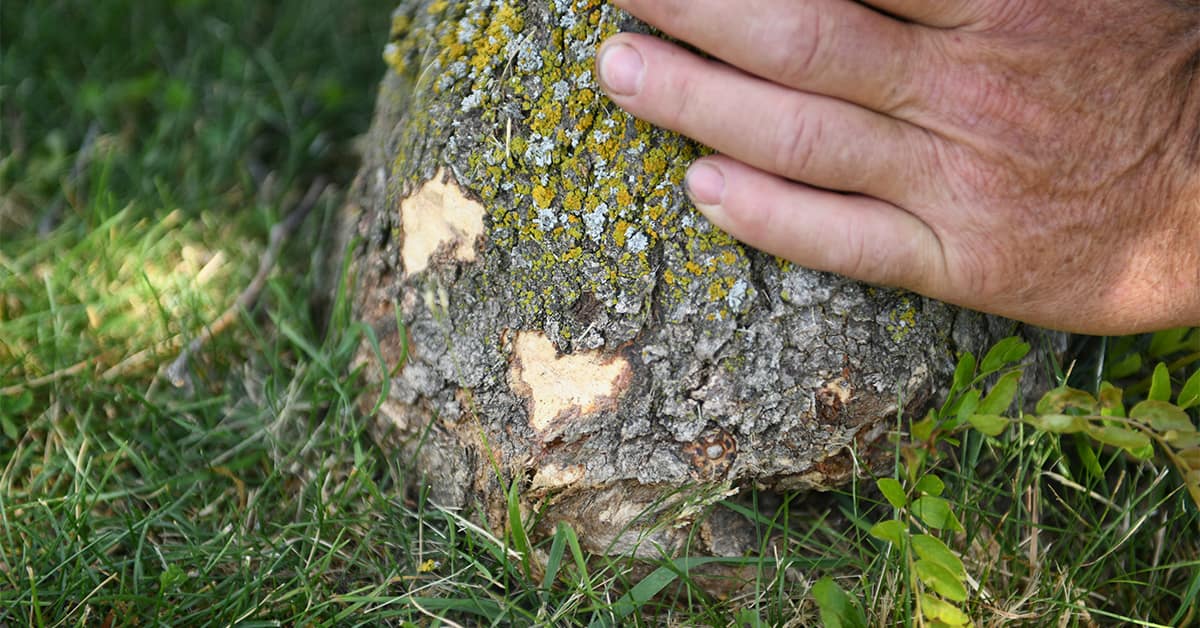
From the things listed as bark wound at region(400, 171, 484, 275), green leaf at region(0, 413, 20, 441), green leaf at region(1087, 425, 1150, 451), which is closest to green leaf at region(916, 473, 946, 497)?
green leaf at region(1087, 425, 1150, 451)

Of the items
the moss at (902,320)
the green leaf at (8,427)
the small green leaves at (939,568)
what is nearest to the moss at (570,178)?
the moss at (902,320)

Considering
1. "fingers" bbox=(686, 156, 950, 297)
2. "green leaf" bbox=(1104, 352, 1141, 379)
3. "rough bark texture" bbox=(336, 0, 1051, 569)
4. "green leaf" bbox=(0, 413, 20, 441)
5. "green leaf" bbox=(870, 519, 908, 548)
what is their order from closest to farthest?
"green leaf" bbox=(870, 519, 908, 548) → "fingers" bbox=(686, 156, 950, 297) → "rough bark texture" bbox=(336, 0, 1051, 569) → "green leaf" bbox=(1104, 352, 1141, 379) → "green leaf" bbox=(0, 413, 20, 441)

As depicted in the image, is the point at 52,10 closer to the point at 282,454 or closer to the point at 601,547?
the point at 282,454

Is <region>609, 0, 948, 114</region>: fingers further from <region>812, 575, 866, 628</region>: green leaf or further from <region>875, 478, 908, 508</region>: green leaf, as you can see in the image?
<region>812, 575, 866, 628</region>: green leaf

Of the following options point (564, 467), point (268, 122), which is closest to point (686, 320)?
point (564, 467)

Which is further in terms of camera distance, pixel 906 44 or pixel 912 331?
pixel 912 331

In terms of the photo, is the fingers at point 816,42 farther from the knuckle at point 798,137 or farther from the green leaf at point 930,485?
the green leaf at point 930,485
